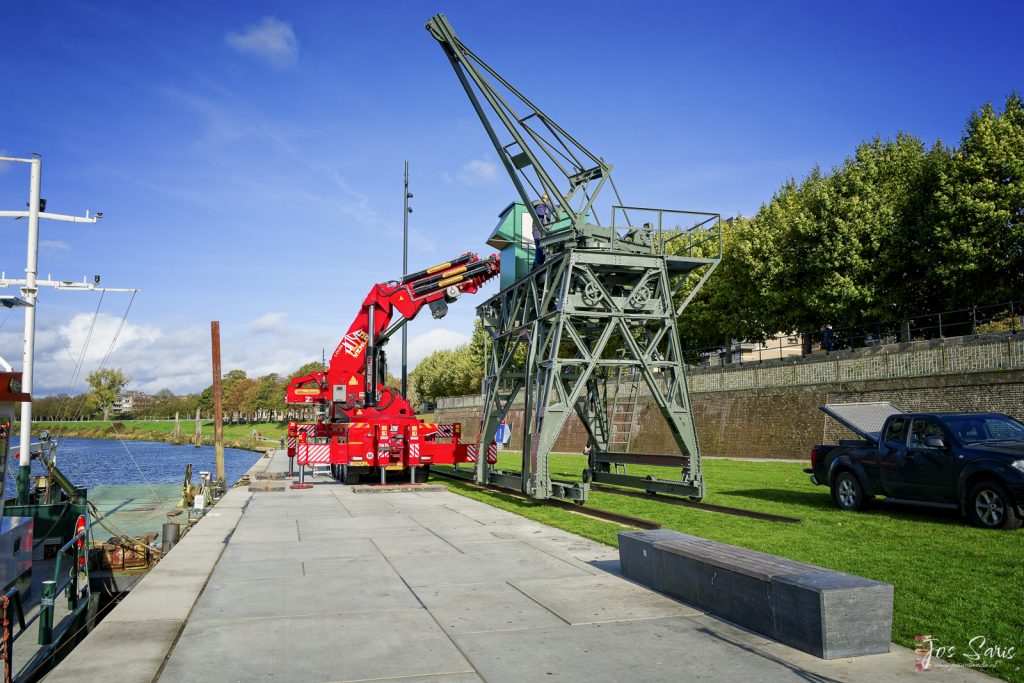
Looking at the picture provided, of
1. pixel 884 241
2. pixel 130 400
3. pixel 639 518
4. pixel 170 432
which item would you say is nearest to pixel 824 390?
pixel 884 241

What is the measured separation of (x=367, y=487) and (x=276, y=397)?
9744cm

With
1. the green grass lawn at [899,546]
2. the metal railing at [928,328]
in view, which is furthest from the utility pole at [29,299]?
the metal railing at [928,328]

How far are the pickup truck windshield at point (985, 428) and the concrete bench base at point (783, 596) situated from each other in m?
6.15

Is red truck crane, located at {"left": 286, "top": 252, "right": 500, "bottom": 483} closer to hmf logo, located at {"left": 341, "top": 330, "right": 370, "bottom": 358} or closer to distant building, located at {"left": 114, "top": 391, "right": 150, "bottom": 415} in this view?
hmf logo, located at {"left": 341, "top": 330, "right": 370, "bottom": 358}

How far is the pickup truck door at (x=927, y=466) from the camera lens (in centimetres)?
1130

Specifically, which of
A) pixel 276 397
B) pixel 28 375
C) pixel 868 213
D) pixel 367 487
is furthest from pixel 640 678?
pixel 276 397

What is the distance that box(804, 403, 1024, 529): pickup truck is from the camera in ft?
34.1

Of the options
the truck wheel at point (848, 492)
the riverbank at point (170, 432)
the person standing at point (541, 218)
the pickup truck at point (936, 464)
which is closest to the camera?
the pickup truck at point (936, 464)

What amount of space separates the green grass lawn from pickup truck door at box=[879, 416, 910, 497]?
1.66ft

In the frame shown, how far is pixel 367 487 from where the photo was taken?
19.8 m

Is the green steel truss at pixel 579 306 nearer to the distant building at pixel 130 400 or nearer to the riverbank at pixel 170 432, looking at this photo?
the riverbank at pixel 170 432

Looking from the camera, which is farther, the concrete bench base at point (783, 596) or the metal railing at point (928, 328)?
the metal railing at point (928, 328)

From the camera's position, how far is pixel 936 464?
1149 centimetres
